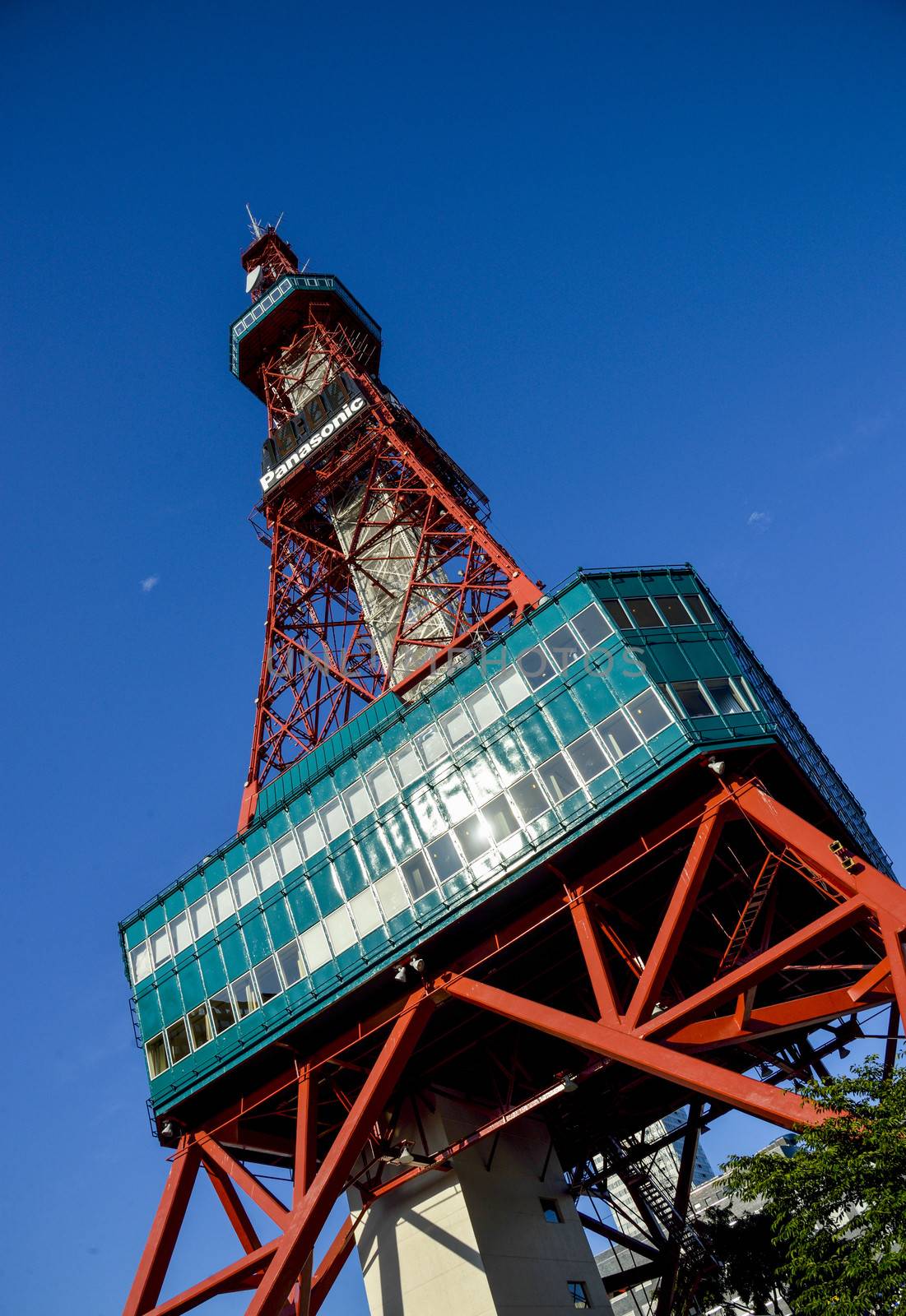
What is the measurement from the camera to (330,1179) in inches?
892

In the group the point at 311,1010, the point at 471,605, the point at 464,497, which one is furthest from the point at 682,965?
the point at 464,497

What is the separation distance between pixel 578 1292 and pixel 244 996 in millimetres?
13163

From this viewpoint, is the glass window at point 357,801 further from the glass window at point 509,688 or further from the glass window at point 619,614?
the glass window at point 619,614

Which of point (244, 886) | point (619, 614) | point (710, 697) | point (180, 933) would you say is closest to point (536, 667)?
point (619, 614)

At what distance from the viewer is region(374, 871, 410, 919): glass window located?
2564 cm

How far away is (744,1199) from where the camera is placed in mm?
19984

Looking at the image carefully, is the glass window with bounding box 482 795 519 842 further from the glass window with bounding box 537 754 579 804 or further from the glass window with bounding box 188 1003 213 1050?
the glass window with bounding box 188 1003 213 1050

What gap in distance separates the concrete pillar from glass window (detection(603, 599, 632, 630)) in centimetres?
1569

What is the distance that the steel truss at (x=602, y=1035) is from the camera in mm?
20234

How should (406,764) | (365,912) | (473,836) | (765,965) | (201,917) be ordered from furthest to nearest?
1. (201,917)
2. (406,764)
3. (365,912)
4. (473,836)
5. (765,965)

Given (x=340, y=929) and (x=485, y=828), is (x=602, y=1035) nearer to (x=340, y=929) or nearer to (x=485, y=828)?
(x=485, y=828)

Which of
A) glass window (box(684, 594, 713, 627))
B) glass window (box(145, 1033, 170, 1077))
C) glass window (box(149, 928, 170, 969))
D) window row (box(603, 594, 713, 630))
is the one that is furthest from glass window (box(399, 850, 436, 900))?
glass window (box(684, 594, 713, 627))

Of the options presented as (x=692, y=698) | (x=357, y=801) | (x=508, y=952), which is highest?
(x=357, y=801)

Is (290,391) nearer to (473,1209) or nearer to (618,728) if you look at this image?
(618,728)
